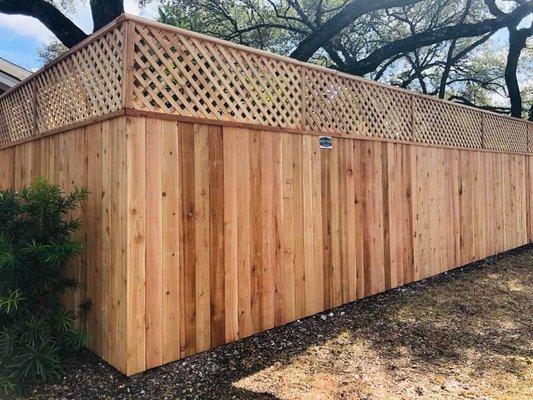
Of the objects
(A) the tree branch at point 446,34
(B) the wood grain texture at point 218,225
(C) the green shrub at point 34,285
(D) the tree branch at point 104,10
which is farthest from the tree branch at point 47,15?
(A) the tree branch at point 446,34

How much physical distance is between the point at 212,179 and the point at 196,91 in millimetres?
680

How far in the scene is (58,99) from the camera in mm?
3557

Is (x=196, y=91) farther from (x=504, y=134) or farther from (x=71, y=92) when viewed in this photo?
(x=504, y=134)

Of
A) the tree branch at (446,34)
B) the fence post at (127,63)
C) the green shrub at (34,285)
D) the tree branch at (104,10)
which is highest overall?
the tree branch at (446,34)

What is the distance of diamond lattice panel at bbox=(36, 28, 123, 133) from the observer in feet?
9.19

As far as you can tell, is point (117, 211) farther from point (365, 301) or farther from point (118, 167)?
point (365, 301)

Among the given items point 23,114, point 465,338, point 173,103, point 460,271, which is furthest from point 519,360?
point 23,114

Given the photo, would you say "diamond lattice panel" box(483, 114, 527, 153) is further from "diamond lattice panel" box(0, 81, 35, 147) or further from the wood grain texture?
"diamond lattice panel" box(0, 81, 35, 147)

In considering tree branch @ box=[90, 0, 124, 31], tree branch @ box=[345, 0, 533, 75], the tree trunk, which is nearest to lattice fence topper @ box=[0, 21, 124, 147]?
tree branch @ box=[90, 0, 124, 31]

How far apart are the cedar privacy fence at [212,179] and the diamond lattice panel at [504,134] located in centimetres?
212

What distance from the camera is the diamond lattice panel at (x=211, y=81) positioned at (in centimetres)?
278

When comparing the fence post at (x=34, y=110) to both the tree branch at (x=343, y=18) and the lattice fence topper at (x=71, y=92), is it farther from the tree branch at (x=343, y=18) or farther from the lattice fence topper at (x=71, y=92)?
the tree branch at (x=343, y=18)

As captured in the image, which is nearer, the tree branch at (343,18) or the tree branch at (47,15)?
the tree branch at (47,15)

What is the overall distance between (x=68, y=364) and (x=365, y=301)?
291cm
